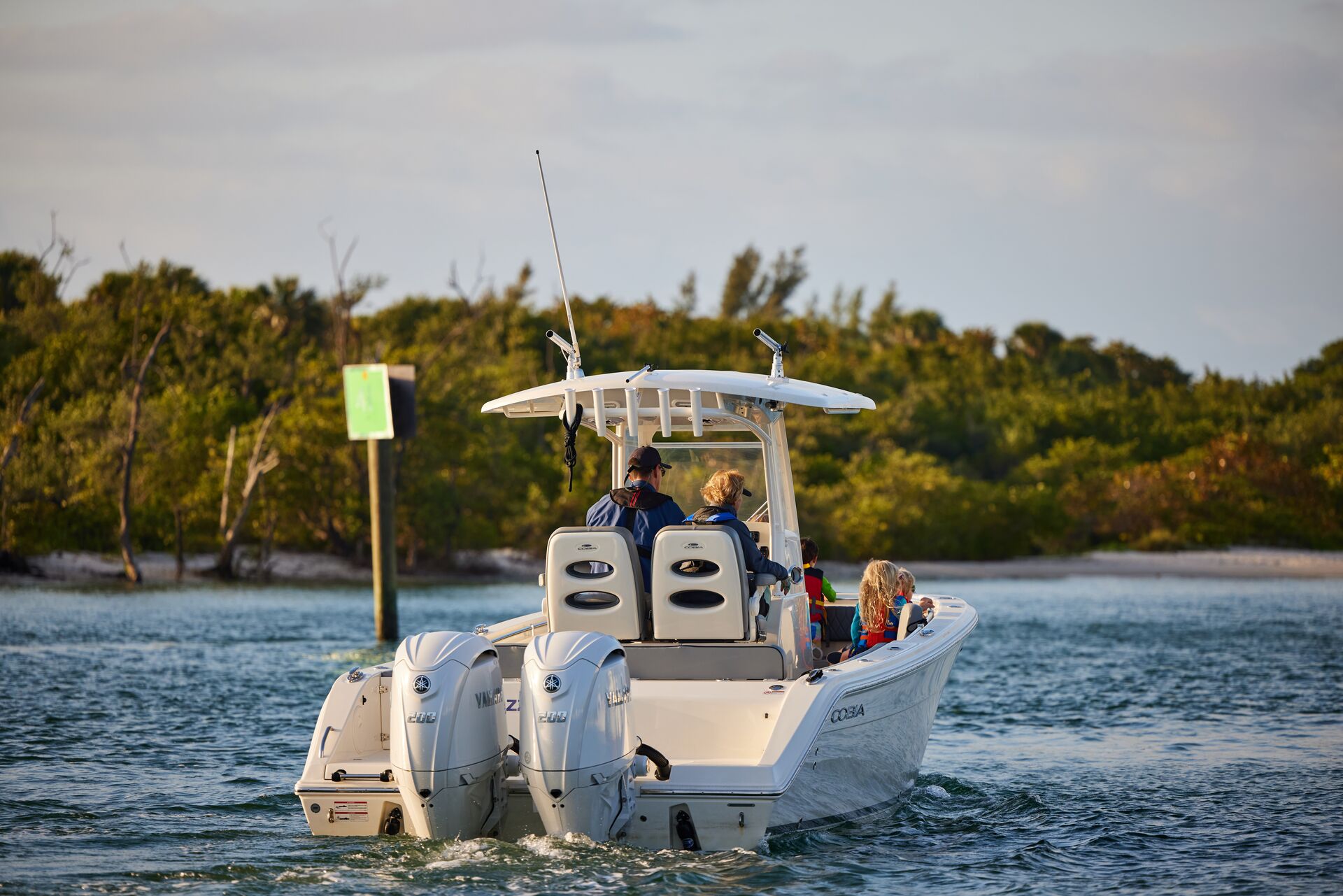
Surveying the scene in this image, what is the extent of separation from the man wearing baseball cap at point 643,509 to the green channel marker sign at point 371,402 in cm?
1117

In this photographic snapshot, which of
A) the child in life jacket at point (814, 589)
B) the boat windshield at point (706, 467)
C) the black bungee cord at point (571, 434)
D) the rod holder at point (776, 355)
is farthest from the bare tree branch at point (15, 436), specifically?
the rod holder at point (776, 355)

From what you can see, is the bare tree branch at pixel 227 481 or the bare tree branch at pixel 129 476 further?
the bare tree branch at pixel 227 481

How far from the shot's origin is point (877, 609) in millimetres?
8648

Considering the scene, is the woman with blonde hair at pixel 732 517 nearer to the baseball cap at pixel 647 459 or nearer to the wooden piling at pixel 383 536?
the baseball cap at pixel 647 459

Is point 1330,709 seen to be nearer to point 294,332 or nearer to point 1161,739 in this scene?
point 1161,739

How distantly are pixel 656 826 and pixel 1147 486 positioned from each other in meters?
39.7

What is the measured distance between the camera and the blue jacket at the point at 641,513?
750 cm

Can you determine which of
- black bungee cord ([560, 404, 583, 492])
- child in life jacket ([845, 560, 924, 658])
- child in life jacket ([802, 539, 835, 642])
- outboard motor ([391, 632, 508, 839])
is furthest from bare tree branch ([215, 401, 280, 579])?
outboard motor ([391, 632, 508, 839])

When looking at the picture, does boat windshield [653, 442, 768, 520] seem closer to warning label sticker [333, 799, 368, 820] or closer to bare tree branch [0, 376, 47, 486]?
warning label sticker [333, 799, 368, 820]

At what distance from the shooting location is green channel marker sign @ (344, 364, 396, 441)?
18.4 metres

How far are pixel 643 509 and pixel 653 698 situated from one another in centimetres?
103

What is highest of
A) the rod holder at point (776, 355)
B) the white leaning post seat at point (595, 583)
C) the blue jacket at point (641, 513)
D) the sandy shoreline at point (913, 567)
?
the rod holder at point (776, 355)

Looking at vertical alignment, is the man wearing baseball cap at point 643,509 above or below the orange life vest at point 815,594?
above

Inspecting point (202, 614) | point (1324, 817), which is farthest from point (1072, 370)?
point (1324, 817)
